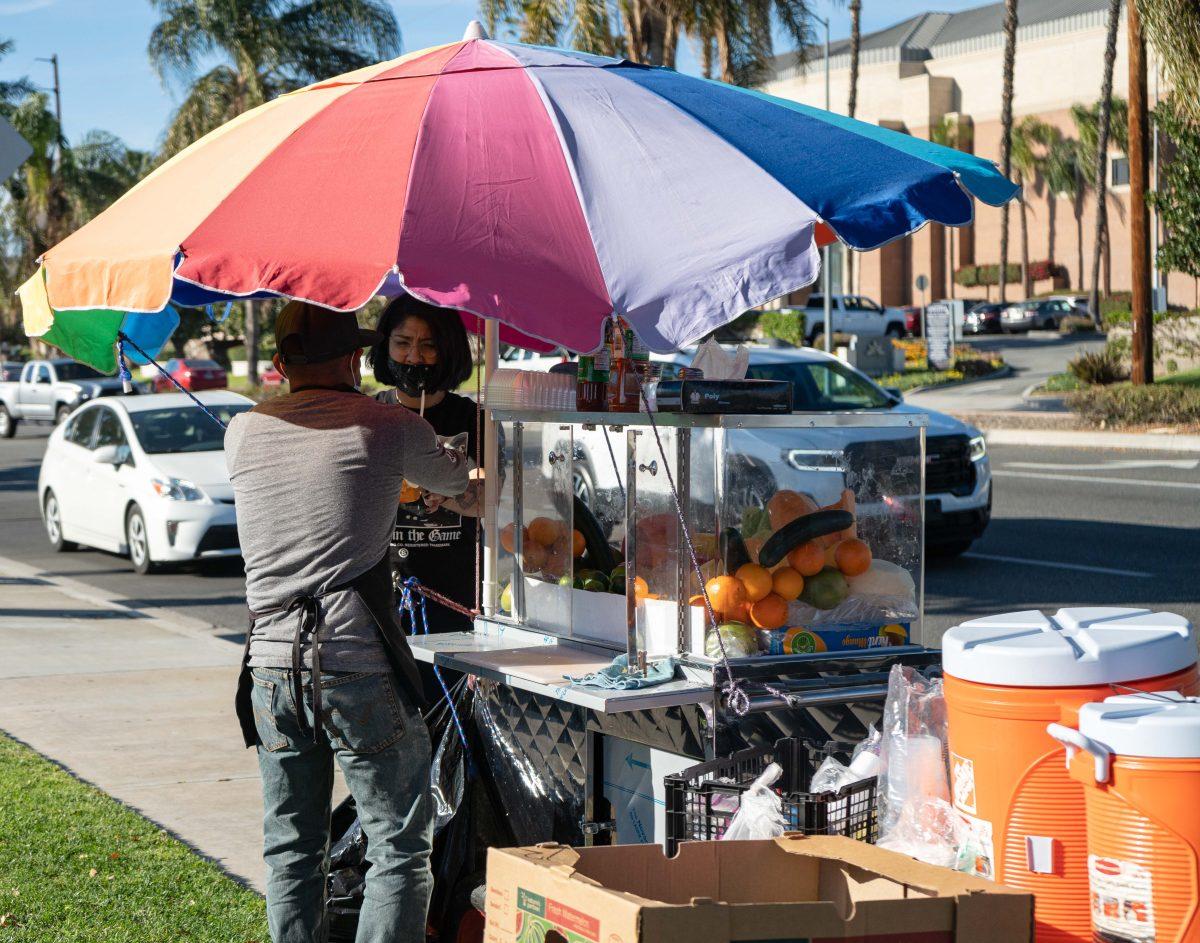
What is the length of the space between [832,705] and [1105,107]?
161 ft

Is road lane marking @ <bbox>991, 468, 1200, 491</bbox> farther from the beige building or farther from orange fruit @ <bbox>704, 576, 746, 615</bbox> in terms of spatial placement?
the beige building

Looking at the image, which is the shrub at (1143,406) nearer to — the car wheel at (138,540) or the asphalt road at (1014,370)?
the asphalt road at (1014,370)

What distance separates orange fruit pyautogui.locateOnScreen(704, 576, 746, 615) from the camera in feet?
13.1

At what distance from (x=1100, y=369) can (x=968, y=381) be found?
288 inches

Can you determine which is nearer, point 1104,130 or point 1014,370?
point 1014,370

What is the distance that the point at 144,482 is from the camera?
13.0m

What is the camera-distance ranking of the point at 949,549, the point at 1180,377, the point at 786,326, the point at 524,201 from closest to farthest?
1. the point at 524,201
2. the point at 949,549
3. the point at 1180,377
4. the point at 786,326

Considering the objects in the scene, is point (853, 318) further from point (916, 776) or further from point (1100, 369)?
point (916, 776)

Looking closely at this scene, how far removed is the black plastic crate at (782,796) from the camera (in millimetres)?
3299

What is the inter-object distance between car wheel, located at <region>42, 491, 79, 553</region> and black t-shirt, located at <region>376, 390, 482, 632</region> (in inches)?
426

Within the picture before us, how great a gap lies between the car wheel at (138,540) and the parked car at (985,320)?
4713 centimetres

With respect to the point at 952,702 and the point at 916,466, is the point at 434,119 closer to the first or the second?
the point at 916,466

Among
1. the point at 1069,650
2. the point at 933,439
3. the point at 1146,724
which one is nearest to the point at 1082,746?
the point at 1146,724

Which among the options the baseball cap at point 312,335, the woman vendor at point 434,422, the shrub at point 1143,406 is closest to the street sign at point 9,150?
the woman vendor at point 434,422
